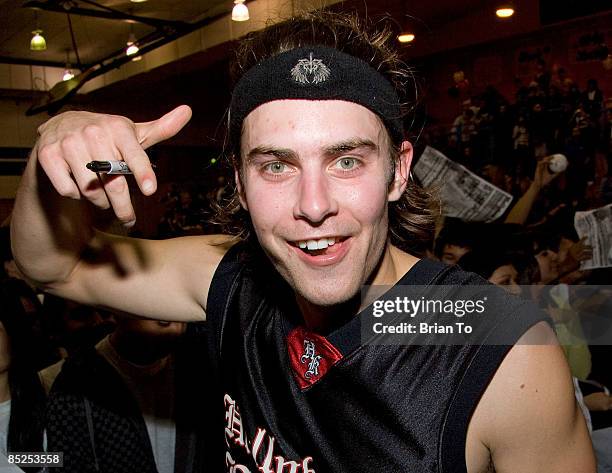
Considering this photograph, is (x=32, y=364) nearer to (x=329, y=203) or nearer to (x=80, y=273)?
(x=80, y=273)

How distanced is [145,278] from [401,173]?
72cm

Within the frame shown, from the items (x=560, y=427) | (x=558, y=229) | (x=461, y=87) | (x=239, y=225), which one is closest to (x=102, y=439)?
(x=239, y=225)

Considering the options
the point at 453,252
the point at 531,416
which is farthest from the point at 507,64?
the point at 531,416

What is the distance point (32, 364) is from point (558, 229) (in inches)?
95.8

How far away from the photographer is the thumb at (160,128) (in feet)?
3.44

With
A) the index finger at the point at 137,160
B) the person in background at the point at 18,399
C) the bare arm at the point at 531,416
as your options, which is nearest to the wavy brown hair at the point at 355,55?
the index finger at the point at 137,160

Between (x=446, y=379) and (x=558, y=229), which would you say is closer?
(x=446, y=379)

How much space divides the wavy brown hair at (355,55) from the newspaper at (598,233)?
107cm

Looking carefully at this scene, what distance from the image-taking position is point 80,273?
4.77 ft

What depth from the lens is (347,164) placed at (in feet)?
3.88

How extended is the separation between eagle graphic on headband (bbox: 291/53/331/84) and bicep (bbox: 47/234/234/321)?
0.60m

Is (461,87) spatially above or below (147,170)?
above

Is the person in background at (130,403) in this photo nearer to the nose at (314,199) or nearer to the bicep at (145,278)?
the bicep at (145,278)

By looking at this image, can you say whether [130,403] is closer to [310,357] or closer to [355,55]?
[310,357]
